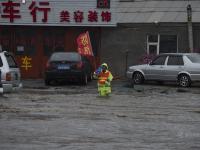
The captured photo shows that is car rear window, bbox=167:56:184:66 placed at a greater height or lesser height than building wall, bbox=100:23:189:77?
lesser

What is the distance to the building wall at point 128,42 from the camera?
3266 cm

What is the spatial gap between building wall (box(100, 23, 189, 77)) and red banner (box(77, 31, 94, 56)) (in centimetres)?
130

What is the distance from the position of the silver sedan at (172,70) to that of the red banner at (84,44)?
3808 mm

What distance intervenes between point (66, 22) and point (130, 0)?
3.84 meters

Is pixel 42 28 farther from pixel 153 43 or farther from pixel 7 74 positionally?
pixel 7 74

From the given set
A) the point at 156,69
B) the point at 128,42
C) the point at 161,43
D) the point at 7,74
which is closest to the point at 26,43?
the point at 128,42

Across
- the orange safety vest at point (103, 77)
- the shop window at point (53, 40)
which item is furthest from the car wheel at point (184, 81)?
the shop window at point (53, 40)

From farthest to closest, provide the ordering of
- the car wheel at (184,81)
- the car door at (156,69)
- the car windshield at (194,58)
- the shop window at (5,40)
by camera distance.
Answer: the shop window at (5,40)
the car door at (156,69)
the car windshield at (194,58)
the car wheel at (184,81)

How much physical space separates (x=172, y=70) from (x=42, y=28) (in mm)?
9279

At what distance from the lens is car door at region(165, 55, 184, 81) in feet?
90.2

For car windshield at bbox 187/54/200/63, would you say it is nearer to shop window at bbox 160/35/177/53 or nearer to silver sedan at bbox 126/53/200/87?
silver sedan at bbox 126/53/200/87

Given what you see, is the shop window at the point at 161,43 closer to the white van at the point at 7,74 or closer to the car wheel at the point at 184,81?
the car wheel at the point at 184,81

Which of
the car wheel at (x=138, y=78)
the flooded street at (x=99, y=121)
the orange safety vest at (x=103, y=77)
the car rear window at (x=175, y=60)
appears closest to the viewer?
the flooded street at (x=99, y=121)

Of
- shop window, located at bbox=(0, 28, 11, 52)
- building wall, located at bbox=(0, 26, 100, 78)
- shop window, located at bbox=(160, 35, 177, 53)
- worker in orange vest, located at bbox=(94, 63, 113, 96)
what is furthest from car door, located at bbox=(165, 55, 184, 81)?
shop window, located at bbox=(0, 28, 11, 52)
